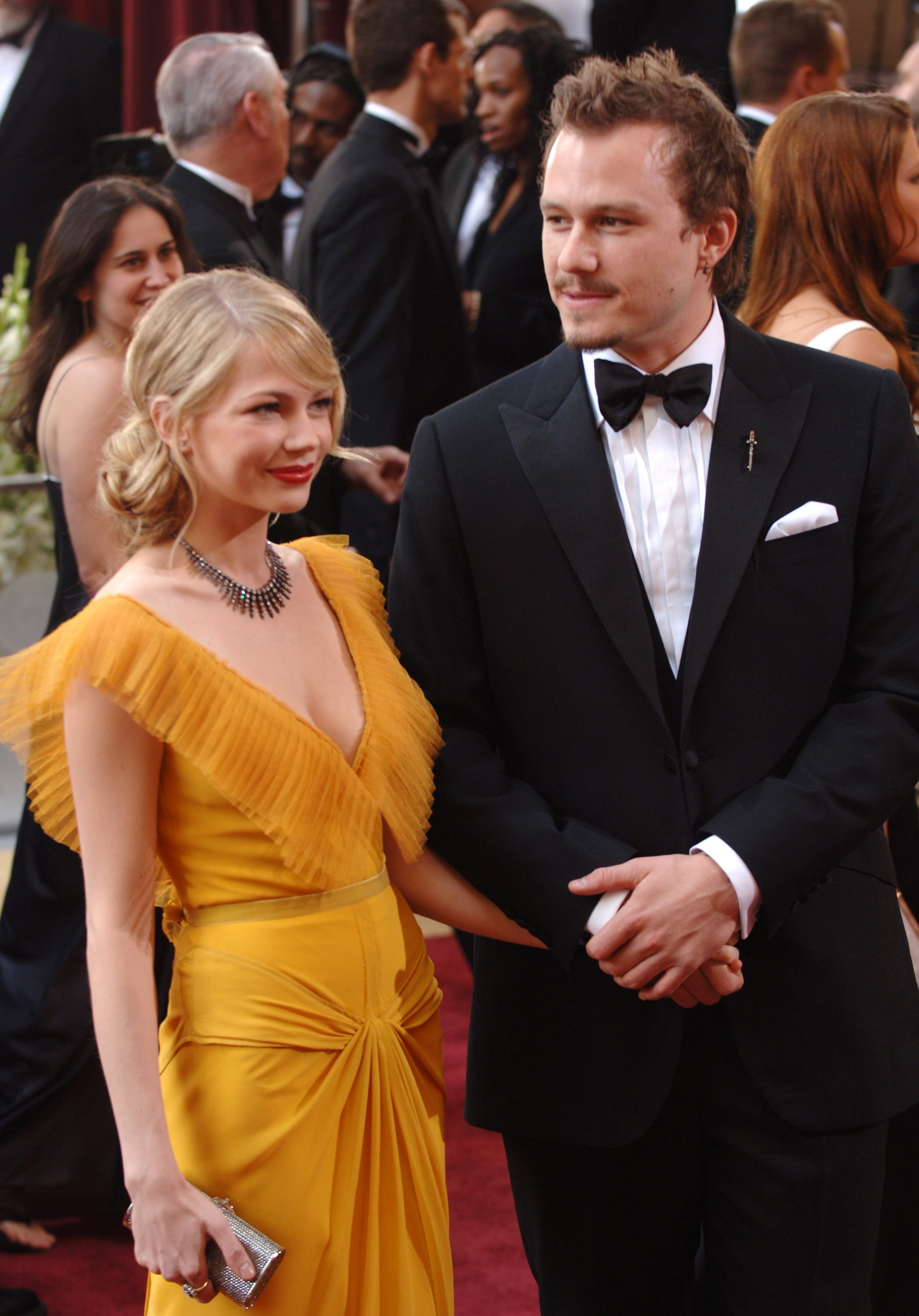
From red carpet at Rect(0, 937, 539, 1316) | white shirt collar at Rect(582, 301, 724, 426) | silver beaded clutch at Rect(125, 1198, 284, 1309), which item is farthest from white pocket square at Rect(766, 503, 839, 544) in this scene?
red carpet at Rect(0, 937, 539, 1316)

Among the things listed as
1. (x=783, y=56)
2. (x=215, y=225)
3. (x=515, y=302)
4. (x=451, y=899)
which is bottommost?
(x=451, y=899)

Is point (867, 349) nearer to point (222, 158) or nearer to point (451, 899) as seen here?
point (451, 899)

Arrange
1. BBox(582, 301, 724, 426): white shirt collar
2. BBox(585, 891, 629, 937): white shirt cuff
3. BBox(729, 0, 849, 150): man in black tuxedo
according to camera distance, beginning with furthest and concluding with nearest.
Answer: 1. BBox(729, 0, 849, 150): man in black tuxedo
2. BBox(582, 301, 724, 426): white shirt collar
3. BBox(585, 891, 629, 937): white shirt cuff

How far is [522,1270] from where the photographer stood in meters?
2.51

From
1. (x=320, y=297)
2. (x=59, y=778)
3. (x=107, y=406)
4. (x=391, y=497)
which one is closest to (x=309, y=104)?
(x=320, y=297)

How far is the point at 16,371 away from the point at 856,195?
4.92 ft

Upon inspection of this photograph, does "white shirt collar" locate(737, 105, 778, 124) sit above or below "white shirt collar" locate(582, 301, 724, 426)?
above

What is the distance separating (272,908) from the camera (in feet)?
4.84

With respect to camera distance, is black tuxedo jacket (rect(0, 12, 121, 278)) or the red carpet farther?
black tuxedo jacket (rect(0, 12, 121, 278))

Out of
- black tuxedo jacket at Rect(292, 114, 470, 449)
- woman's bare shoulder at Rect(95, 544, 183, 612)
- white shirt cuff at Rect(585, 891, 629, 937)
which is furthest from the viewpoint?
black tuxedo jacket at Rect(292, 114, 470, 449)

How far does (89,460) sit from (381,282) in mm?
1225

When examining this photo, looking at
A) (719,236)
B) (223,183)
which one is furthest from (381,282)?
(719,236)

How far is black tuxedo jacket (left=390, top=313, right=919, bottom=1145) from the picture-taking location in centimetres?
160

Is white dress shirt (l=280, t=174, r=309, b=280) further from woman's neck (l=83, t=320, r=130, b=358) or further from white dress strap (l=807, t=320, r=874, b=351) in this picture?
white dress strap (l=807, t=320, r=874, b=351)
